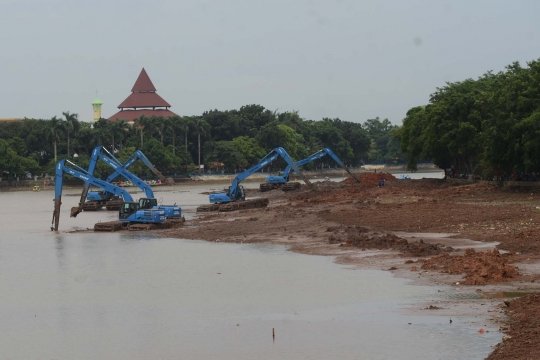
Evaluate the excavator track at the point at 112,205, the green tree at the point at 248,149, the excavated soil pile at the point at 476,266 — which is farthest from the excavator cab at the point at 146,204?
the green tree at the point at 248,149

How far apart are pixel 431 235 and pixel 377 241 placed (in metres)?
3.08

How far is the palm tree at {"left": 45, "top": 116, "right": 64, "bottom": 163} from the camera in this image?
439 ft

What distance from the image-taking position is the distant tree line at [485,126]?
6197 centimetres

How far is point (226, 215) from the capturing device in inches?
2421

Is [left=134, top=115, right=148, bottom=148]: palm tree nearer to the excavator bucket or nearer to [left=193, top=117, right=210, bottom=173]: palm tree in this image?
[left=193, top=117, right=210, bottom=173]: palm tree

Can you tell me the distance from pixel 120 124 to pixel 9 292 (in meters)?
116

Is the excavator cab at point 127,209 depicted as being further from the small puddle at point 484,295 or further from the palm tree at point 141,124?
the palm tree at point 141,124

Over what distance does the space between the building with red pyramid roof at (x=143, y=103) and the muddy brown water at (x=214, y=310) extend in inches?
5393

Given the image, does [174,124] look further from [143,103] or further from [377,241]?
[377,241]

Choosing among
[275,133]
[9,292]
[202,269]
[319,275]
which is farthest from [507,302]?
[275,133]

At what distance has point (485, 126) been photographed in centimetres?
7200

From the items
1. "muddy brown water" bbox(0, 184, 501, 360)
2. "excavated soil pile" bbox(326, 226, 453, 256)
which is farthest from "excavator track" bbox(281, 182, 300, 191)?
"muddy brown water" bbox(0, 184, 501, 360)

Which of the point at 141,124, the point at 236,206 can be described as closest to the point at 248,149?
the point at 141,124

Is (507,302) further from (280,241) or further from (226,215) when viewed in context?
(226,215)
